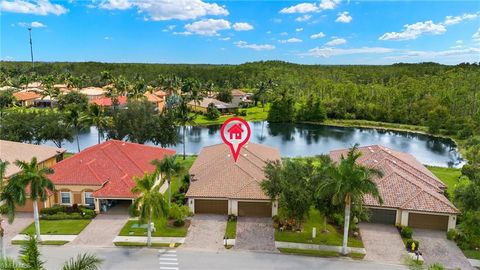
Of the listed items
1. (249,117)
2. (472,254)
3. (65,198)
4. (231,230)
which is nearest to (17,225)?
(65,198)

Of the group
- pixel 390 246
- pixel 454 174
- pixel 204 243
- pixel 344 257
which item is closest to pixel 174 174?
pixel 204 243

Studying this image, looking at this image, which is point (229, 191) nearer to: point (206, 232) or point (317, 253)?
point (206, 232)

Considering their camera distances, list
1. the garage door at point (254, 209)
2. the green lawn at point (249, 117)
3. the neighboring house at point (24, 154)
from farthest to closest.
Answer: the green lawn at point (249, 117)
the neighboring house at point (24, 154)
the garage door at point (254, 209)

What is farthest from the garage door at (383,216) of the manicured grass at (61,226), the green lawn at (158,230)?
the manicured grass at (61,226)

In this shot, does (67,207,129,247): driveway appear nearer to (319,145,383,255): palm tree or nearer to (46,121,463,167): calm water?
(319,145,383,255): palm tree

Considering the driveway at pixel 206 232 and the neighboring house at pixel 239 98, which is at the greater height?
the neighboring house at pixel 239 98

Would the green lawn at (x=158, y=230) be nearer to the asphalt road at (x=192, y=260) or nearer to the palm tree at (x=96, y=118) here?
the asphalt road at (x=192, y=260)

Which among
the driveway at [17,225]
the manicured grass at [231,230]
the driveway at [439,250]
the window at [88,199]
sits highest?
the window at [88,199]

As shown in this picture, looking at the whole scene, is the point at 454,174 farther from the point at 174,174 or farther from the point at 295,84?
the point at 295,84
